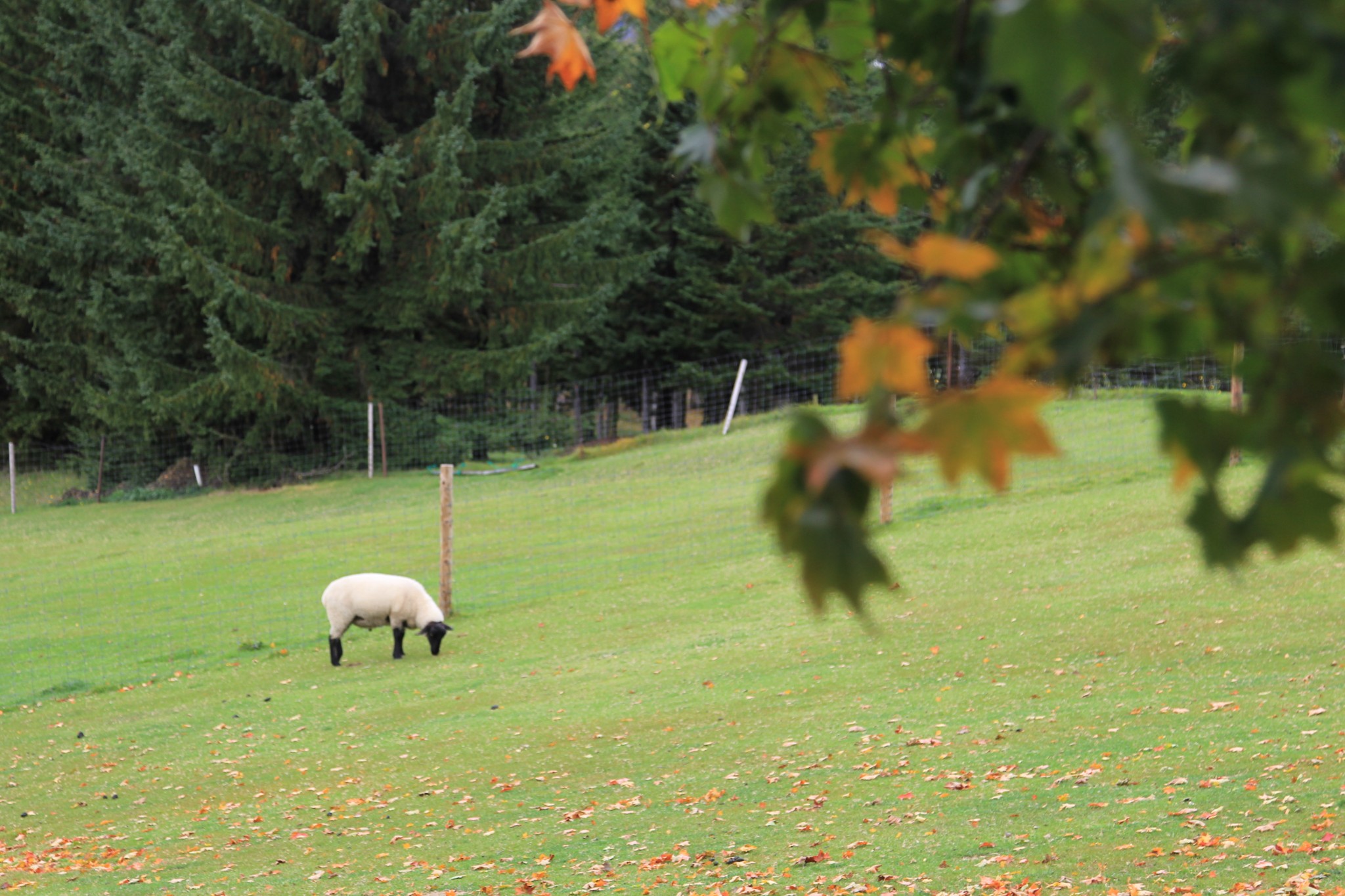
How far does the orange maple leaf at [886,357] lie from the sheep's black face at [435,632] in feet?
43.0

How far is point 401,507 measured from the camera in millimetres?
25172

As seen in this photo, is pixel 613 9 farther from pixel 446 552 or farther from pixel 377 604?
pixel 446 552

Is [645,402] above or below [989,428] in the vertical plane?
above

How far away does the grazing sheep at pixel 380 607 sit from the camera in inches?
542

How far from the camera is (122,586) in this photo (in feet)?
63.5

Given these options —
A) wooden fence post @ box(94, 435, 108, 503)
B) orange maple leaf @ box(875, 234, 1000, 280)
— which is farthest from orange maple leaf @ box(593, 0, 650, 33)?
wooden fence post @ box(94, 435, 108, 503)

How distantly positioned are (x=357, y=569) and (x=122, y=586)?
11.8 feet

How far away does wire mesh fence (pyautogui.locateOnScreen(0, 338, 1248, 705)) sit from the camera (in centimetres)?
1634

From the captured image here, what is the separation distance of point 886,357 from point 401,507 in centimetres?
2465

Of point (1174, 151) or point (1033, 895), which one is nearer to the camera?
point (1033, 895)

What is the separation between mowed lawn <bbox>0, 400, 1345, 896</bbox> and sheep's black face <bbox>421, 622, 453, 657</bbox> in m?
0.15

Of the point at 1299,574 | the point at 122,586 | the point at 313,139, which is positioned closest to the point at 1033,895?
the point at 1299,574

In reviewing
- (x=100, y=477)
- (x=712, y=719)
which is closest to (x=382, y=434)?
(x=100, y=477)

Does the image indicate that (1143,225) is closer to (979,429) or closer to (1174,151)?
(979,429)
